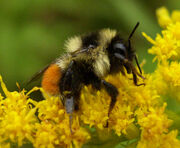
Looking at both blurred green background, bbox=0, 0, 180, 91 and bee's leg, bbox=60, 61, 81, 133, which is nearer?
bee's leg, bbox=60, 61, 81, 133

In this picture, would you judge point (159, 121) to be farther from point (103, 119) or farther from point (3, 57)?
point (3, 57)

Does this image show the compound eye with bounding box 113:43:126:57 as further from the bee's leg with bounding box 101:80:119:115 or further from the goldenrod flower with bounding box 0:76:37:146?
the goldenrod flower with bounding box 0:76:37:146

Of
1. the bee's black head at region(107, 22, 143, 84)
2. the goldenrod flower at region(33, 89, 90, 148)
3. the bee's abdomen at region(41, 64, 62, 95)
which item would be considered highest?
the bee's black head at region(107, 22, 143, 84)

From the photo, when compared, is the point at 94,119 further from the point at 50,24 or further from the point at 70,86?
the point at 50,24

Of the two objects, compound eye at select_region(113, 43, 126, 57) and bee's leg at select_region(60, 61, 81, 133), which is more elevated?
compound eye at select_region(113, 43, 126, 57)

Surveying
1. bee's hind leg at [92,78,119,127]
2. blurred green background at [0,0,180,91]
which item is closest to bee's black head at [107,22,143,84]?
bee's hind leg at [92,78,119,127]

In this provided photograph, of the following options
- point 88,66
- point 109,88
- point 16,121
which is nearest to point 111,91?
point 109,88

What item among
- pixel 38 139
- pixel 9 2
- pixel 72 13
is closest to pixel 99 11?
pixel 72 13
